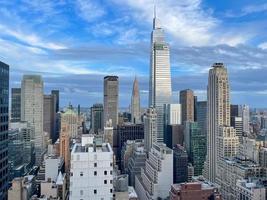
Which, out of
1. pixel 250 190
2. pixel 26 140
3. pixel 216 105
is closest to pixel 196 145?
pixel 216 105

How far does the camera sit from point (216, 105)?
87.2m

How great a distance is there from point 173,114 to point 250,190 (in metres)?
88.1

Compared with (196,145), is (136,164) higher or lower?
lower

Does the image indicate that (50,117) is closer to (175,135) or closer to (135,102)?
(135,102)

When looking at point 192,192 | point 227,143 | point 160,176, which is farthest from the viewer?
point 227,143

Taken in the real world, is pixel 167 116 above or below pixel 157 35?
below

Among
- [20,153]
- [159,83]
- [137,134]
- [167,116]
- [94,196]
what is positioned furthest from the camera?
[159,83]

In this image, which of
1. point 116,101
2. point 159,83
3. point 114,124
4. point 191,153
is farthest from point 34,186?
point 159,83

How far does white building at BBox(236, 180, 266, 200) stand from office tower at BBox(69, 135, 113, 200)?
3768 centimetres

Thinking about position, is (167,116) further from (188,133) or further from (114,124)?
(188,133)

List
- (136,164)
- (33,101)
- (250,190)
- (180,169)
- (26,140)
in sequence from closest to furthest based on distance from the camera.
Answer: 1. (250,190)
2. (180,169)
3. (136,164)
4. (26,140)
5. (33,101)

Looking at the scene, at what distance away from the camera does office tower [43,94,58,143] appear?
144125mm

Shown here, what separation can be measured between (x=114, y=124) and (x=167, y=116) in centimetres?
2150

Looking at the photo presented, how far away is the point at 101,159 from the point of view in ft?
61.4
